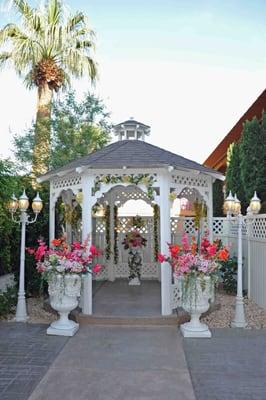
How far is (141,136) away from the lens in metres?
7.82

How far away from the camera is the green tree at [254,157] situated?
347 inches

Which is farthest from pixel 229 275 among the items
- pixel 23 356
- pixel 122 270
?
pixel 23 356

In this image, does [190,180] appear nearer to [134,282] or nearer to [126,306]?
[126,306]

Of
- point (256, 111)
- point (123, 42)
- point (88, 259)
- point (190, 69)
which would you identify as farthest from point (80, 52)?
point (88, 259)

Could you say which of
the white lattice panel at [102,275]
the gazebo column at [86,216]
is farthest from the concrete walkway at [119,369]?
the white lattice panel at [102,275]

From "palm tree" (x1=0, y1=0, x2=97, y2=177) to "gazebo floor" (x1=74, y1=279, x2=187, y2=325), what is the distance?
573 centimetres

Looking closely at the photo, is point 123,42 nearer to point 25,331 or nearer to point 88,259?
point 88,259

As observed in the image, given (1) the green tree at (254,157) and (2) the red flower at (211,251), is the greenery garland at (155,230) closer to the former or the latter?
(1) the green tree at (254,157)

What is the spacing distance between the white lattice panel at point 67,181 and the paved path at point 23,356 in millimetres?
2293

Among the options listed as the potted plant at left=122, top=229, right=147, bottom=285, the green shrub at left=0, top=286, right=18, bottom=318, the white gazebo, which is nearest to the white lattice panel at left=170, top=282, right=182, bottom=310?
the white gazebo

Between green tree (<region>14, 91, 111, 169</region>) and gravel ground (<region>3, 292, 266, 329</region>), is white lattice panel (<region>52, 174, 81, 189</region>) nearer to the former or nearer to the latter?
gravel ground (<region>3, 292, 266, 329</region>)

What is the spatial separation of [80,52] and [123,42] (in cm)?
340

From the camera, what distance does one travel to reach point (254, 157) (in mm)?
8984

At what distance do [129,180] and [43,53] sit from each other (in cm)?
849
